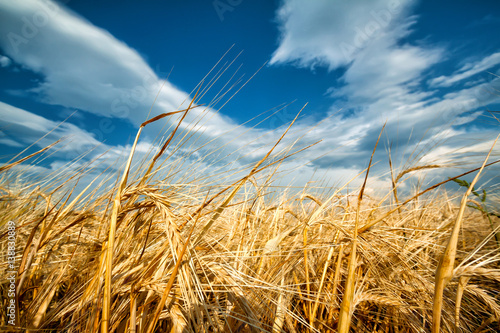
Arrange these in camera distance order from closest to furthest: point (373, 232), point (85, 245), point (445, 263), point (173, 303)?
point (445, 263) → point (173, 303) → point (373, 232) → point (85, 245)

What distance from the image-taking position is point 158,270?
0.90 meters

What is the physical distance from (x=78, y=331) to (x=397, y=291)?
1.36 meters

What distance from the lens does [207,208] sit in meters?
1.03

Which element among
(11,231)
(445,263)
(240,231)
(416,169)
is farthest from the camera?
(416,169)

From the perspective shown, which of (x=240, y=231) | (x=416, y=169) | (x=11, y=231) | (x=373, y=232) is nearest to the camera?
(x=373, y=232)

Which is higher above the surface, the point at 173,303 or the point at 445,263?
the point at 445,263

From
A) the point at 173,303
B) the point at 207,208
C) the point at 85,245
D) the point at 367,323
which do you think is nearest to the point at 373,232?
the point at 207,208

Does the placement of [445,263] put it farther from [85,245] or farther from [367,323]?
[85,245]

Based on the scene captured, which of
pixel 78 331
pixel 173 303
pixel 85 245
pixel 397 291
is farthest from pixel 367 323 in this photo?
pixel 85 245

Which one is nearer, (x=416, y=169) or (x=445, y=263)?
(x=445, y=263)

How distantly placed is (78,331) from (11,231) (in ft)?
1.83

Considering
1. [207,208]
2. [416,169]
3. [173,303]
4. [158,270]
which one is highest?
[416,169]

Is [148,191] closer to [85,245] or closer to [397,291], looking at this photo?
[85,245]

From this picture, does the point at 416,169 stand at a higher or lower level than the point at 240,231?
higher
